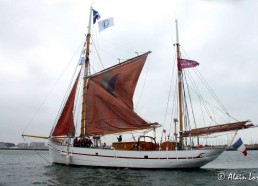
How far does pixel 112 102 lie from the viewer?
3978 centimetres

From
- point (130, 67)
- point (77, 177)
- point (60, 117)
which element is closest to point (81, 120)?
point (60, 117)

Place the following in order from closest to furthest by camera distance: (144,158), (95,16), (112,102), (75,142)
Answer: (144,158), (75,142), (112,102), (95,16)

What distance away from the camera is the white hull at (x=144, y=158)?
118 feet

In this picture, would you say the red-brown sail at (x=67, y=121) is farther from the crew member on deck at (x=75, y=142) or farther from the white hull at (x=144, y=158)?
the white hull at (x=144, y=158)

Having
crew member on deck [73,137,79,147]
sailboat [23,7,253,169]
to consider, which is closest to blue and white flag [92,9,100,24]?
sailboat [23,7,253,169]

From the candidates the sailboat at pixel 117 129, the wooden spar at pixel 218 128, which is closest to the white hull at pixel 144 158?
the sailboat at pixel 117 129

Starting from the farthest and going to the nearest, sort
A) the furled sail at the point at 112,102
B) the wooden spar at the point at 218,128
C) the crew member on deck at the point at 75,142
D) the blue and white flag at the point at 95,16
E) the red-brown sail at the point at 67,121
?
the blue and white flag at the point at 95,16, the red-brown sail at the point at 67,121, the furled sail at the point at 112,102, the crew member on deck at the point at 75,142, the wooden spar at the point at 218,128

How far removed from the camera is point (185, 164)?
36250 millimetres

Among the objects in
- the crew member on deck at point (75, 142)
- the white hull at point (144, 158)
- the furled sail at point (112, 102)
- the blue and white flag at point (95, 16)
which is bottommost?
the white hull at point (144, 158)

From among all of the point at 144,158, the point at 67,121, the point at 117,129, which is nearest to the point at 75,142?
the point at 67,121

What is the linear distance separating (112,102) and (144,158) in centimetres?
861

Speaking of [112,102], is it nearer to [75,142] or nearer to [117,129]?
[117,129]

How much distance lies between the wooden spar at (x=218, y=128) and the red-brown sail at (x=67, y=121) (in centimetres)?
1459

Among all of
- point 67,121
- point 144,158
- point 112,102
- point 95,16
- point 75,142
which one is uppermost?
point 95,16
